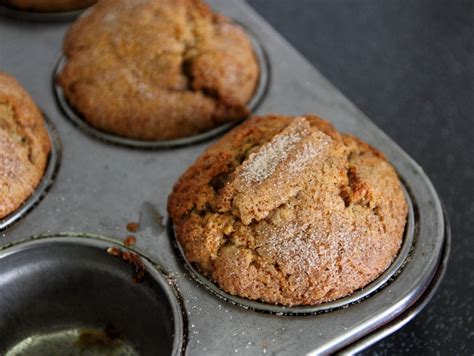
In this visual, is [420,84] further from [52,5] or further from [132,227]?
[52,5]

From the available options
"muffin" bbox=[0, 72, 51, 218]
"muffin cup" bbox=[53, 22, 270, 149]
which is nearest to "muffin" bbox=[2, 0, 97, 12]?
"muffin cup" bbox=[53, 22, 270, 149]

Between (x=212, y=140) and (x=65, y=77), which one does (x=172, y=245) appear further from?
(x=65, y=77)

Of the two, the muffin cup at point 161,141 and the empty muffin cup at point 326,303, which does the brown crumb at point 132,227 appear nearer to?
the empty muffin cup at point 326,303

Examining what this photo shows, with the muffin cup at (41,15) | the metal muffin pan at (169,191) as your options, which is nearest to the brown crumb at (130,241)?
the metal muffin pan at (169,191)

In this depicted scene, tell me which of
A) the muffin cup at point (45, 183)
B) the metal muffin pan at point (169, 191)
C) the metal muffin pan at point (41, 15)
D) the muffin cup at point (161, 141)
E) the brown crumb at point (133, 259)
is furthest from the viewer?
the metal muffin pan at point (41, 15)

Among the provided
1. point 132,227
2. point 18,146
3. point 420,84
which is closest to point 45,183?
point 18,146
